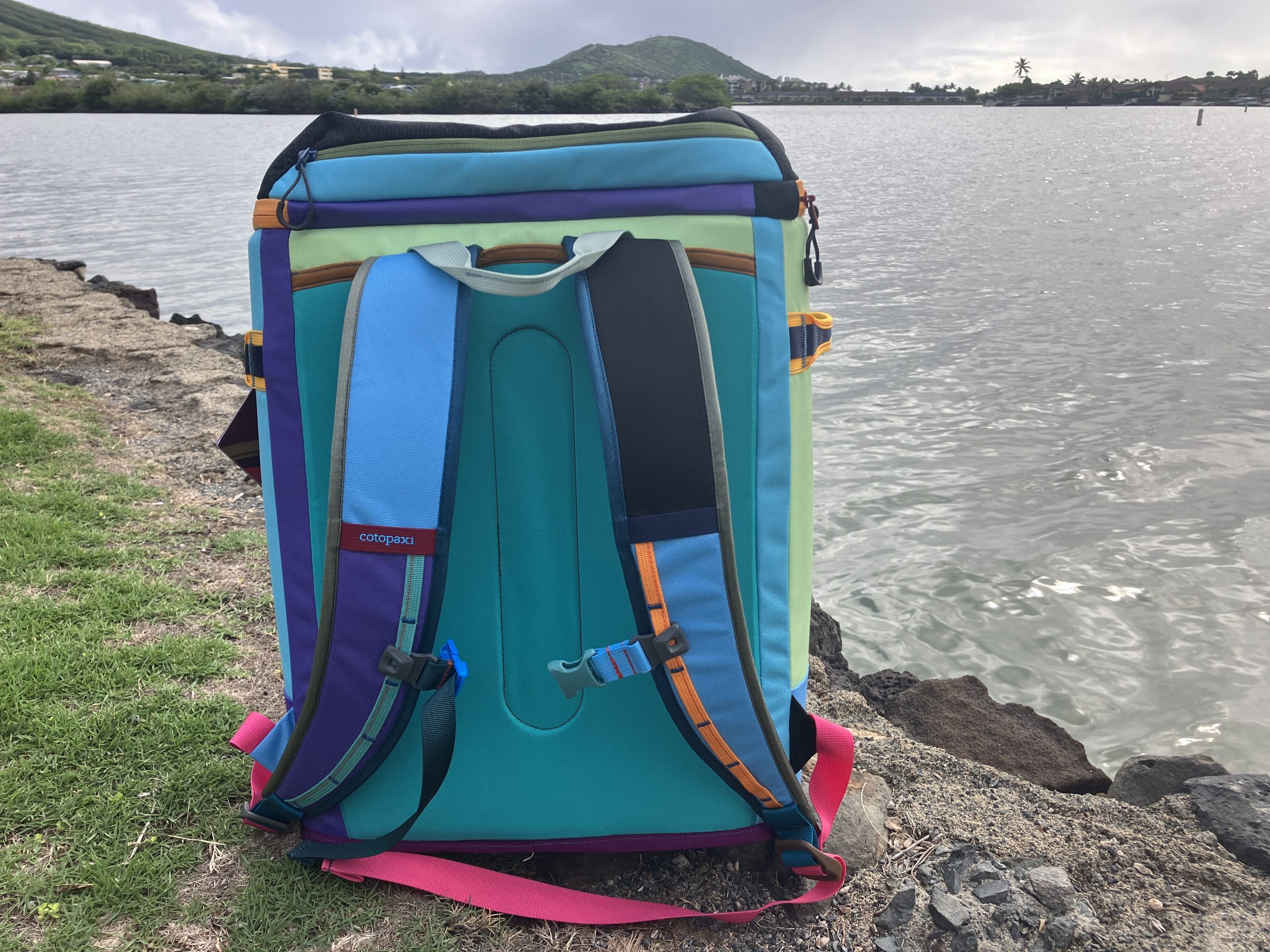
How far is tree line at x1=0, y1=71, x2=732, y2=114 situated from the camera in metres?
42.3

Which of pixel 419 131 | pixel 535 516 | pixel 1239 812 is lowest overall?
pixel 1239 812

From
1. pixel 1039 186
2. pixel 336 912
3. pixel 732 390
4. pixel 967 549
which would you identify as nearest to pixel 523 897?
pixel 336 912

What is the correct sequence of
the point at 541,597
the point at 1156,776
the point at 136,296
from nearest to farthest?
the point at 541,597, the point at 1156,776, the point at 136,296

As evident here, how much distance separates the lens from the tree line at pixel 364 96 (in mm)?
42312

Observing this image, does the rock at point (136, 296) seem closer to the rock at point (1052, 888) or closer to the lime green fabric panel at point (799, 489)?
the lime green fabric panel at point (799, 489)

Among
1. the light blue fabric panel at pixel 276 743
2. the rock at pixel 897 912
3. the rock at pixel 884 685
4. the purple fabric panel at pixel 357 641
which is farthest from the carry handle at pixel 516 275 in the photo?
the rock at pixel 884 685

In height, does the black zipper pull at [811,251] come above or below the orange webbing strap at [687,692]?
above

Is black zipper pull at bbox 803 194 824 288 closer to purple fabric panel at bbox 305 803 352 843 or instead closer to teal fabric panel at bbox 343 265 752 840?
teal fabric panel at bbox 343 265 752 840

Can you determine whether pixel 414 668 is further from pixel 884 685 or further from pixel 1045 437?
pixel 1045 437

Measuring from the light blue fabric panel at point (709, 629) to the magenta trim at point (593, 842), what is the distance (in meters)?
0.26

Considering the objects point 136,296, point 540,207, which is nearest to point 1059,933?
point 540,207

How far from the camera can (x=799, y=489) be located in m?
1.91

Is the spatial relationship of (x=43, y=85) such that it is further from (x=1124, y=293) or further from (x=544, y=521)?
(x=544, y=521)

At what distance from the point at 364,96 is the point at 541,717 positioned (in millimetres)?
51570
